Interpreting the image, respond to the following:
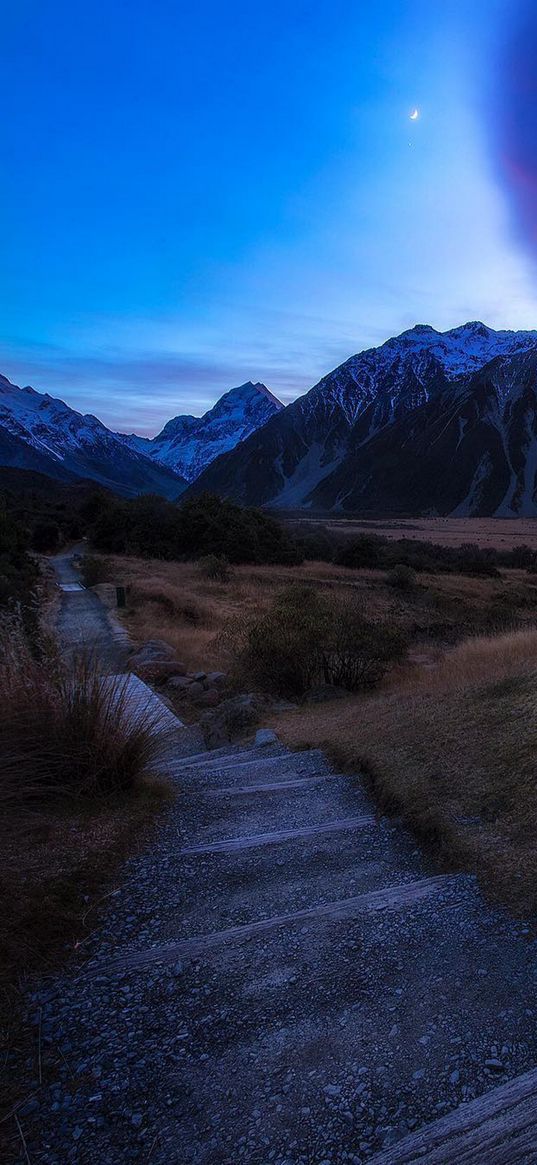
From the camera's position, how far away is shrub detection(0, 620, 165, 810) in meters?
4.36

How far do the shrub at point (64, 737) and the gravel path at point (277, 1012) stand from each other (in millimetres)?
951

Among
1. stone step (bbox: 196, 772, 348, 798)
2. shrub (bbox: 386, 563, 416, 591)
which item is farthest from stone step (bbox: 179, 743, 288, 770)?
shrub (bbox: 386, 563, 416, 591)

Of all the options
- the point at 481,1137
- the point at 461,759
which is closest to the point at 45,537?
the point at 461,759

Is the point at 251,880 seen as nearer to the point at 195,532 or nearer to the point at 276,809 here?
the point at 276,809

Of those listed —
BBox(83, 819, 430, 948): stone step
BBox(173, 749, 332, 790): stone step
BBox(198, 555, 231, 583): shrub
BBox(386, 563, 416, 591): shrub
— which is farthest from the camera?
BBox(386, 563, 416, 591): shrub

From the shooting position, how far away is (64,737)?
183 inches

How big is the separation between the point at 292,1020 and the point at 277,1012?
8cm

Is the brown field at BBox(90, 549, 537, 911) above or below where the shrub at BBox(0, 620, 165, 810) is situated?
below

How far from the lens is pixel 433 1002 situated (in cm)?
250

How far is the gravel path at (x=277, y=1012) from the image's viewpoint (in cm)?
202

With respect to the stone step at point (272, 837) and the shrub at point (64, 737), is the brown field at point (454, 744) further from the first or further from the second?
the shrub at point (64, 737)

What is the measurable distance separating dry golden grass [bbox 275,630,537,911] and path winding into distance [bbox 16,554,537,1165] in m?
0.26

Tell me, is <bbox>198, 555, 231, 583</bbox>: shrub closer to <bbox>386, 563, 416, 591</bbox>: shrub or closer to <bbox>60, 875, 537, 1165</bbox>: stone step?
<bbox>386, 563, 416, 591</bbox>: shrub

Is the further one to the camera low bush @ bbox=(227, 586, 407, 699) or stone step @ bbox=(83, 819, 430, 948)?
low bush @ bbox=(227, 586, 407, 699)
